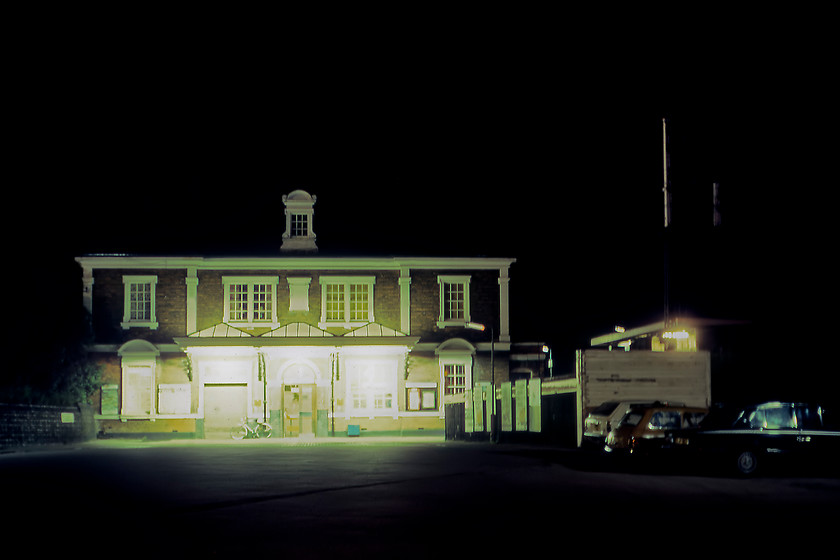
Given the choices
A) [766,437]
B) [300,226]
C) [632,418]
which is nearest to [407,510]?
[766,437]

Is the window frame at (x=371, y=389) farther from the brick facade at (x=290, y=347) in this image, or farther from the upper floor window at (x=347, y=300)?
the upper floor window at (x=347, y=300)

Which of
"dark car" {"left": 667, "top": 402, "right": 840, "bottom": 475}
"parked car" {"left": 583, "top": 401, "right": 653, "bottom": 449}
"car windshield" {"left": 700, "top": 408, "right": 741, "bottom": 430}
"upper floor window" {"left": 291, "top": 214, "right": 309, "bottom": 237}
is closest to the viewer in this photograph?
"dark car" {"left": 667, "top": 402, "right": 840, "bottom": 475}

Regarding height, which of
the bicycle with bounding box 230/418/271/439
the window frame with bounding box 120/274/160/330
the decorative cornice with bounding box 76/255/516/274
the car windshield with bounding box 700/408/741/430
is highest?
the decorative cornice with bounding box 76/255/516/274

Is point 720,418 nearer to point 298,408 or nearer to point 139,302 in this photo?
point 298,408

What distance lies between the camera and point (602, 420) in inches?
1115

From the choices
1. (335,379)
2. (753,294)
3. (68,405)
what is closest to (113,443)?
(68,405)

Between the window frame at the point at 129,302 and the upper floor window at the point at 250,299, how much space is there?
3.30 metres

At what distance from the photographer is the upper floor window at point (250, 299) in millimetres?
50312

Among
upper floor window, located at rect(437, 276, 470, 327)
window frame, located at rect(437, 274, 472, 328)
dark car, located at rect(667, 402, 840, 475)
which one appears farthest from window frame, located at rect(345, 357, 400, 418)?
dark car, located at rect(667, 402, 840, 475)

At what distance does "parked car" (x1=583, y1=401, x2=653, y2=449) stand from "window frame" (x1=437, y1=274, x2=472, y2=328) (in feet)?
71.0

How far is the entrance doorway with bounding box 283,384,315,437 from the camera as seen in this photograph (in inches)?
1946

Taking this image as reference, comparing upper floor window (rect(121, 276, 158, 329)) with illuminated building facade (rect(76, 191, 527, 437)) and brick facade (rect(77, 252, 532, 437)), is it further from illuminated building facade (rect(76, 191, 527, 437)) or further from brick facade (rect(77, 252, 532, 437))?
brick facade (rect(77, 252, 532, 437))

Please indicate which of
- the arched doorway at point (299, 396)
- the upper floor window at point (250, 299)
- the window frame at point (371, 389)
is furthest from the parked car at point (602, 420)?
the upper floor window at point (250, 299)

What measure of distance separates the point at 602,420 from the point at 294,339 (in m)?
22.1
